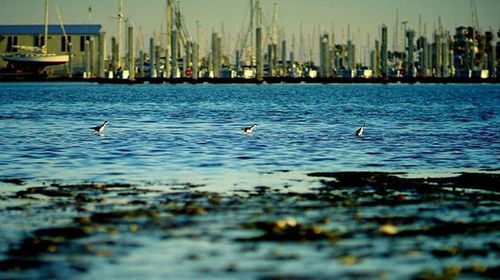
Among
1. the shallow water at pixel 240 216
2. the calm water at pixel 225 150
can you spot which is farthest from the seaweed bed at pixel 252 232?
the calm water at pixel 225 150

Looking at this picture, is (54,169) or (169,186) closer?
(169,186)

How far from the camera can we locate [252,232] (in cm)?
1748

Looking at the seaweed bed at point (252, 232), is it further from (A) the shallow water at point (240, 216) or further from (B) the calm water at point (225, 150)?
(B) the calm water at point (225, 150)

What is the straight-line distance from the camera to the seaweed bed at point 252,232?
14617 millimetres

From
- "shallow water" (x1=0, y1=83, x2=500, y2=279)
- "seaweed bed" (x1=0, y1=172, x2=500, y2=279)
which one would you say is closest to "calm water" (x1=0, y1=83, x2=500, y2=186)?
"shallow water" (x1=0, y1=83, x2=500, y2=279)

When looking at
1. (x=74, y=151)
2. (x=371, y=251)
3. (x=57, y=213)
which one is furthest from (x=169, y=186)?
(x=74, y=151)

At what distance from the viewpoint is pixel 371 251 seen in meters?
15.7

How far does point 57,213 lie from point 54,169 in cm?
1044

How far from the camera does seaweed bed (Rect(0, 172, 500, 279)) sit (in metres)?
14.6

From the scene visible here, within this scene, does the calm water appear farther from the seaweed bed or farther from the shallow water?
the seaweed bed

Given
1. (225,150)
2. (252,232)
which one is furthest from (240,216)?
(225,150)

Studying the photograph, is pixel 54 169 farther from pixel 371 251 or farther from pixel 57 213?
pixel 371 251

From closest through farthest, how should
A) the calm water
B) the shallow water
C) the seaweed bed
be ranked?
the seaweed bed → the shallow water → the calm water

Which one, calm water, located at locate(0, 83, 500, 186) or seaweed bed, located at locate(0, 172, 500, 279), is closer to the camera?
seaweed bed, located at locate(0, 172, 500, 279)
